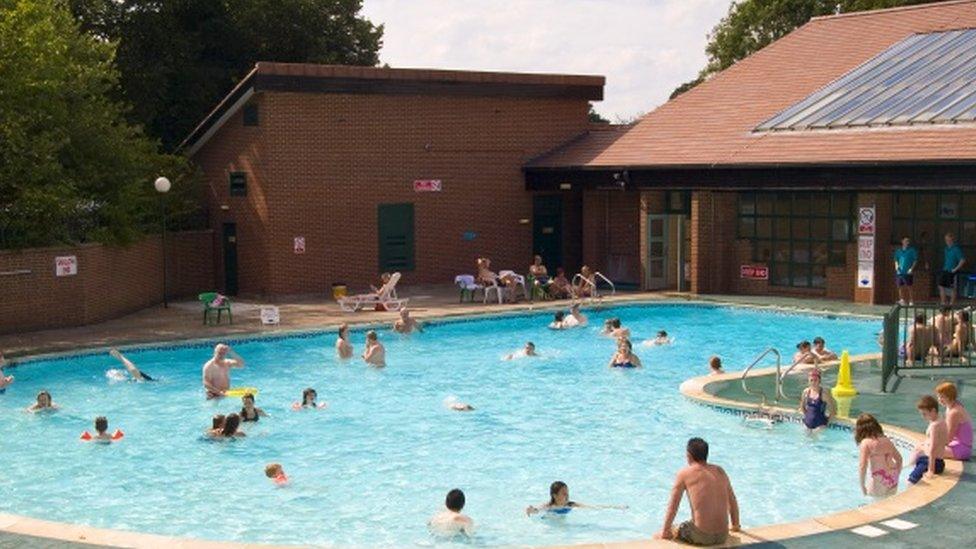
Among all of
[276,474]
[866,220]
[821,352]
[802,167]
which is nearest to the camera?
[276,474]

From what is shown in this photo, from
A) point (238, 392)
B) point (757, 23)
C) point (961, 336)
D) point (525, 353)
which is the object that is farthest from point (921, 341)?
point (757, 23)

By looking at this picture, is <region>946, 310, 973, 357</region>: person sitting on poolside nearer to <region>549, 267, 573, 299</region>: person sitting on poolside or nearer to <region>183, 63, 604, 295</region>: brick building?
<region>549, 267, 573, 299</region>: person sitting on poolside

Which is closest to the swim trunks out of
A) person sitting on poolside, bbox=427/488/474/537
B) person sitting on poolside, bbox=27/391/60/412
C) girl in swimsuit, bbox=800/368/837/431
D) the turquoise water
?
the turquoise water

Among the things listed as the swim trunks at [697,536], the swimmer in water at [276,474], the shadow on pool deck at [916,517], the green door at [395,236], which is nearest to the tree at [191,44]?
the green door at [395,236]

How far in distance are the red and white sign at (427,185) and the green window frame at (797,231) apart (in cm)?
836

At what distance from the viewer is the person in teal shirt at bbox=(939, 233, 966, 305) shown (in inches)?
1102

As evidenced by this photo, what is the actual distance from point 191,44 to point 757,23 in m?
28.1

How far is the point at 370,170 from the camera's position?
33844 millimetres

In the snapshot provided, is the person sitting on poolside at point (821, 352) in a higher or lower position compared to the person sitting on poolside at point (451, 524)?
higher

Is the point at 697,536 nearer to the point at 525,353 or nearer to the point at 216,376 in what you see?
the point at 216,376

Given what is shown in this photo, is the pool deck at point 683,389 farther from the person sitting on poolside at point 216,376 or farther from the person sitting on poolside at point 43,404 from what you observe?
the person sitting on poolside at point 216,376

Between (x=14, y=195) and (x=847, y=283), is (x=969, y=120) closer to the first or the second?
(x=847, y=283)

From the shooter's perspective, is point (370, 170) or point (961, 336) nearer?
point (961, 336)

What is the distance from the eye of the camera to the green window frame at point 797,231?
3131 centimetres
